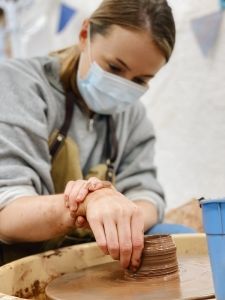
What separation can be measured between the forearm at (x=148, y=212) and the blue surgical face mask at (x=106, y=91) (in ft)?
0.80

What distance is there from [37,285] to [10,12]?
2033 millimetres

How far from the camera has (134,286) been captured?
79 cm

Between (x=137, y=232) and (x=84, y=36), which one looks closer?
(x=137, y=232)

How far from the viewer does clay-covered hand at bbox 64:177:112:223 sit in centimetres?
82

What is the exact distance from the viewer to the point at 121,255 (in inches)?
30.8

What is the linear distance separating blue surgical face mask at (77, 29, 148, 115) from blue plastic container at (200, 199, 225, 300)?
0.67 meters

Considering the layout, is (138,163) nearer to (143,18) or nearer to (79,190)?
(143,18)

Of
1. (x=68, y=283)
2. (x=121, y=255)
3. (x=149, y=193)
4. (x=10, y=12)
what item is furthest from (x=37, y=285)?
(x=10, y=12)

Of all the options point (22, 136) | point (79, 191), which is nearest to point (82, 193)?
point (79, 191)

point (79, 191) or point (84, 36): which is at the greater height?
point (84, 36)

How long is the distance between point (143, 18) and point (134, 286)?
56 centimetres

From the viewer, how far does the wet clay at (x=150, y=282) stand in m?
0.73

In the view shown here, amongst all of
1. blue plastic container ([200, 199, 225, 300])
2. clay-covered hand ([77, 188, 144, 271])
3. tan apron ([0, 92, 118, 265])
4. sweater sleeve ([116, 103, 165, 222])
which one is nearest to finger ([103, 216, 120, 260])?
clay-covered hand ([77, 188, 144, 271])

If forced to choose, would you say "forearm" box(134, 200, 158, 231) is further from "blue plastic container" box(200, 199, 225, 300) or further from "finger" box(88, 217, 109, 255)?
"blue plastic container" box(200, 199, 225, 300)
